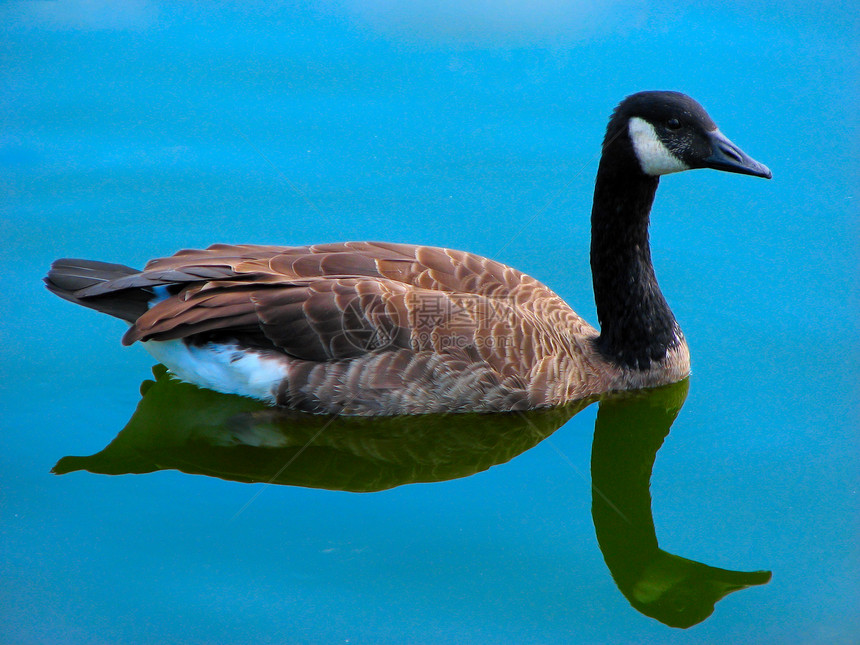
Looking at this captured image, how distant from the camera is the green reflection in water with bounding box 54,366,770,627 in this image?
641 cm

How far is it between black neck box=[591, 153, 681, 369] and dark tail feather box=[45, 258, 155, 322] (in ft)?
10.6

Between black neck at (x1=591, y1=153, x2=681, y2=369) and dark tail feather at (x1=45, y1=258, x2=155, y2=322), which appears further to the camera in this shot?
black neck at (x1=591, y1=153, x2=681, y2=369)

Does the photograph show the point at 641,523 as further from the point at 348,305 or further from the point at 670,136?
the point at 670,136

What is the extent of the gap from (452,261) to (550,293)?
857mm

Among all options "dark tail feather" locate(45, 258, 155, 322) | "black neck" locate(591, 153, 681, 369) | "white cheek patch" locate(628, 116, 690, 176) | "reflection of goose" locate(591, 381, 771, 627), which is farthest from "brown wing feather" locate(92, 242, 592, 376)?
"white cheek patch" locate(628, 116, 690, 176)

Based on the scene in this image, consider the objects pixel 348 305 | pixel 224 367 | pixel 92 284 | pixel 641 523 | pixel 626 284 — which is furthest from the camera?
pixel 626 284

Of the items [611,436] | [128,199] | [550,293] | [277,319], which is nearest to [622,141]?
[550,293]

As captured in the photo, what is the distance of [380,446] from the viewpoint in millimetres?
6766

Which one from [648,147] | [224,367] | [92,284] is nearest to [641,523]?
[648,147]

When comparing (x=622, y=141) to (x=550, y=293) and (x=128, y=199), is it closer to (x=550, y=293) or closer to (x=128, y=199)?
(x=550, y=293)

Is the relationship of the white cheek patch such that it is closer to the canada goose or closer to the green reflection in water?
the canada goose

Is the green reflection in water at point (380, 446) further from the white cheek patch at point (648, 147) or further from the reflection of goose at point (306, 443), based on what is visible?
the white cheek patch at point (648, 147)

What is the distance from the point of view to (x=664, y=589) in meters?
5.81

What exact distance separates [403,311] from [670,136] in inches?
85.6
